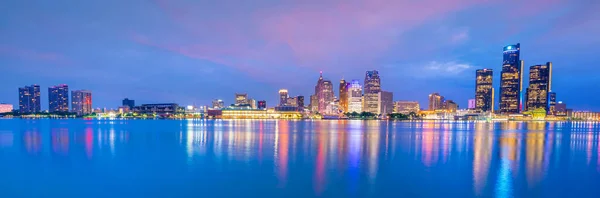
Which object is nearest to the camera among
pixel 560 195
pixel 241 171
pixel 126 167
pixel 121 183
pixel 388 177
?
pixel 560 195

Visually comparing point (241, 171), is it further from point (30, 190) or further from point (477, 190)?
point (477, 190)

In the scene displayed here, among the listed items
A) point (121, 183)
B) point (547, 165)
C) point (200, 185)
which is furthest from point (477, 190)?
point (121, 183)

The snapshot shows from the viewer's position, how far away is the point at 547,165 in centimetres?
2400

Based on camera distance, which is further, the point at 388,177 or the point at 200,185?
the point at 388,177

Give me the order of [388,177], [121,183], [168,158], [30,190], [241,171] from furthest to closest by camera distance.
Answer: [168,158] < [241,171] < [388,177] < [121,183] < [30,190]

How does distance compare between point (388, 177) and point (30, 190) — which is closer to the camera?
point (30, 190)

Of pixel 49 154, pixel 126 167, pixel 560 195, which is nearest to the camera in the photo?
pixel 560 195

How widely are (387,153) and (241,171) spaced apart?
1360cm

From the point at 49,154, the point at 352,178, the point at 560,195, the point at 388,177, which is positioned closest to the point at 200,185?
the point at 352,178

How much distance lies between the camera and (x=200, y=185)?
17.5 metres

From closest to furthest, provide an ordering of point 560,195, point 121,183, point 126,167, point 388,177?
point 560,195 → point 121,183 → point 388,177 → point 126,167

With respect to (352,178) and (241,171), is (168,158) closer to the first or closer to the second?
(241,171)

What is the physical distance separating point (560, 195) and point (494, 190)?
2.71 metres

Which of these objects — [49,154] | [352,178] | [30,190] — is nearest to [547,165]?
[352,178]
